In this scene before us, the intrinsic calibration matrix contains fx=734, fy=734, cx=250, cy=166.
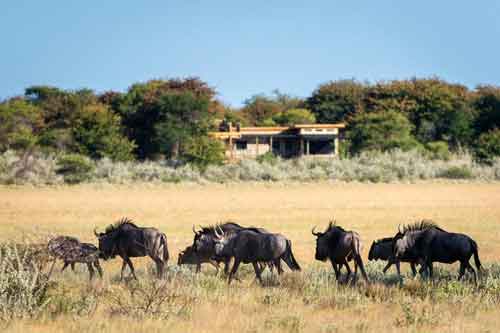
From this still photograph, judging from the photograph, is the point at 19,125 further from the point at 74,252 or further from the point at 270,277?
the point at 270,277

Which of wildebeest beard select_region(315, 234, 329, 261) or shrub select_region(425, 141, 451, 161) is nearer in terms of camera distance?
wildebeest beard select_region(315, 234, 329, 261)

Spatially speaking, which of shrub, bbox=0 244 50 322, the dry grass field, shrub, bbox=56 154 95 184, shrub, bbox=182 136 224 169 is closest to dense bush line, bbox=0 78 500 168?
shrub, bbox=182 136 224 169

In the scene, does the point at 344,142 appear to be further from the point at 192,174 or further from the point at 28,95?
the point at 28,95

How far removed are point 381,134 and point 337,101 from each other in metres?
17.3

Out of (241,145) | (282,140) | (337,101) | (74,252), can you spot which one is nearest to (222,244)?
(74,252)

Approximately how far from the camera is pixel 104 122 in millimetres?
45031

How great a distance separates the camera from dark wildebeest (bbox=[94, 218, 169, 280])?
12.2 meters

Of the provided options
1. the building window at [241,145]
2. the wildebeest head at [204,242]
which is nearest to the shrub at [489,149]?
the building window at [241,145]

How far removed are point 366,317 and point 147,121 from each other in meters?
40.4

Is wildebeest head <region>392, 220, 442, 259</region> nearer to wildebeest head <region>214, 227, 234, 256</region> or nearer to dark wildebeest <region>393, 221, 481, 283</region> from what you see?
dark wildebeest <region>393, 221, 481, 283</region>

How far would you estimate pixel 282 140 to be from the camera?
5269 centimetres

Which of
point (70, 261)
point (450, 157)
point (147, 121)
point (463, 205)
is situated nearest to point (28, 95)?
point (147, 121)

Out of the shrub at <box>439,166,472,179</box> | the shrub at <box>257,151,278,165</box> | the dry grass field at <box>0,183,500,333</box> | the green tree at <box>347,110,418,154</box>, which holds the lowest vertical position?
the dry grass field at <box>0,183,500,333</box>

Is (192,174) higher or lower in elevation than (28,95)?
lower
